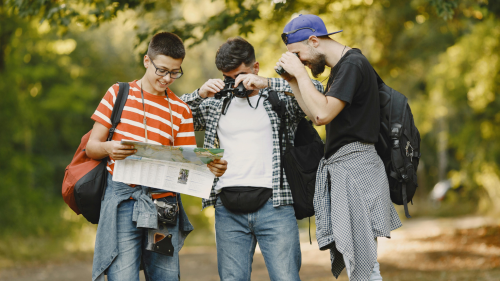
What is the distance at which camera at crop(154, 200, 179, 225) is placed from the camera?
8.80 feet

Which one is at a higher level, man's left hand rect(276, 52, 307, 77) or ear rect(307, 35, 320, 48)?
ear rect(307, 35, 320, 48)

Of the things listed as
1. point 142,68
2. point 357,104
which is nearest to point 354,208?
point 357,104

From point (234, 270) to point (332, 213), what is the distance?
78cm

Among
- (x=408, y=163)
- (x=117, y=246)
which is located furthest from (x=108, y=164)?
(x=408, y=163)

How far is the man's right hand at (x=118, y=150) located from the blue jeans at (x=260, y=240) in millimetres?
797

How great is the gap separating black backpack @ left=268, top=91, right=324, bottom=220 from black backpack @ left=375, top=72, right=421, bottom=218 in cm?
43

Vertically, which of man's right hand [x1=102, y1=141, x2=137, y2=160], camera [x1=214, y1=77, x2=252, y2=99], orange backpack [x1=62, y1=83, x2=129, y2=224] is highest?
camera [x1=214, y1=77, x2=252, y2=99]

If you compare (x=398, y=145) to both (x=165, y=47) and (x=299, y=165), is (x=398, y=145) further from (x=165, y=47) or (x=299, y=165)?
(x=165, y=47)

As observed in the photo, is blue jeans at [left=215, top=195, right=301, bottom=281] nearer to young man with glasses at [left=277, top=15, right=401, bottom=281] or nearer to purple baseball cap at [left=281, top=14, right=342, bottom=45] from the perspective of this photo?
young man with glasses at [left=277, top=15, right=401, bottom=281]

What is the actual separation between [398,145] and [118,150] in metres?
1.65

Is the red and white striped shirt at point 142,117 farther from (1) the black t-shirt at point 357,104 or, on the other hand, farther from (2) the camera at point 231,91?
(1) the black t-shirt at point 357,104

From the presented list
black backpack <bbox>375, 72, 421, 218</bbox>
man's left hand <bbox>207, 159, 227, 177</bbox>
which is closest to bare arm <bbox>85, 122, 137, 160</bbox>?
man's left hand <bbox>207, 159, 227, 177</bbox>

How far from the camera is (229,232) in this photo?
9.73 feet

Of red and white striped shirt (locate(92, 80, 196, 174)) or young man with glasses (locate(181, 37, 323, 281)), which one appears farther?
young man with glasses (locate(181, 37, 323, 281))
